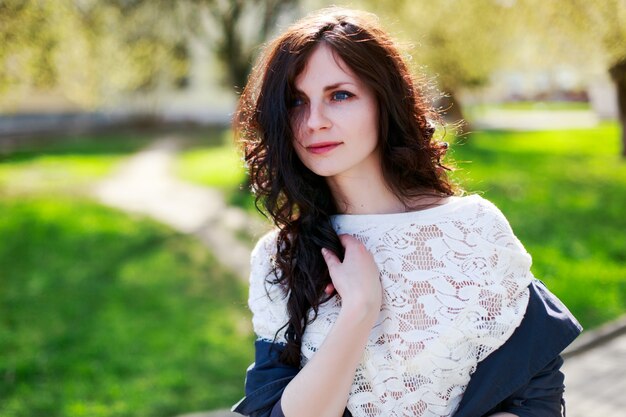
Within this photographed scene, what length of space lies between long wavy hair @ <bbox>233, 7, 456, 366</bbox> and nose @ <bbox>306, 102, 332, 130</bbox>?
80 millimetres

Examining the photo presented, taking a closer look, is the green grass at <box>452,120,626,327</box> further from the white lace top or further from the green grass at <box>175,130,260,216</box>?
the green grass at <box>175,130,260,216</box>

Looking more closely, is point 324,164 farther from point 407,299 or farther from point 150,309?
point 150,309

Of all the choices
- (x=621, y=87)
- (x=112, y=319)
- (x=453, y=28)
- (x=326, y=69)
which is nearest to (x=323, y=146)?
(x=326, y=69)

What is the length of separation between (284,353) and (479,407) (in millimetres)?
518

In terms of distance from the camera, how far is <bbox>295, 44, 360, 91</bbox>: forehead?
1808 millimetres

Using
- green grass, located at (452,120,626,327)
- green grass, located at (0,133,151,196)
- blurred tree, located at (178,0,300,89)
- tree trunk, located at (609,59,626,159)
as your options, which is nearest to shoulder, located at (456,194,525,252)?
green grass, located at (452,120,626,327)

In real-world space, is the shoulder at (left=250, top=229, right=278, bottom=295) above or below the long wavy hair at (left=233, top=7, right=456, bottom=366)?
below

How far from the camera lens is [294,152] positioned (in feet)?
6.37

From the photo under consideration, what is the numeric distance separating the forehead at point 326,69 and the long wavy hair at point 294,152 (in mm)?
14

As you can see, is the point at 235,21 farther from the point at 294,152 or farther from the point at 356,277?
the point at 356,277

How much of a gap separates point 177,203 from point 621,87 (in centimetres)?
1035

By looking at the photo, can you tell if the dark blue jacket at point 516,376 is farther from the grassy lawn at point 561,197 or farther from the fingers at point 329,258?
the grassy lawn at point 561,197

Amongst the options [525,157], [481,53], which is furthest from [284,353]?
[525,157]

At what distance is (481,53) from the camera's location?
52.0 feet
